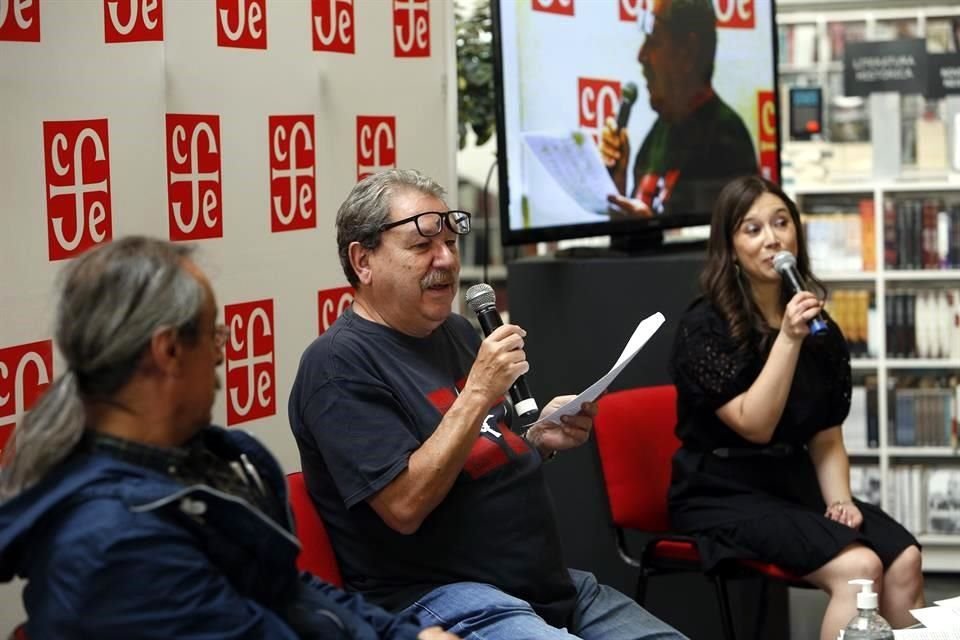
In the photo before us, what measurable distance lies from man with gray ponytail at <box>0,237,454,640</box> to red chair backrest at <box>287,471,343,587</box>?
0.62 metres

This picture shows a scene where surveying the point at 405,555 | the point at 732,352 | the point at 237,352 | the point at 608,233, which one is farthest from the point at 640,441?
the point at 405,555

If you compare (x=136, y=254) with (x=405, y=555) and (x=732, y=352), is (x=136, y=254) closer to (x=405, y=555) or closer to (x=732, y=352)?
(x=405, y=555)

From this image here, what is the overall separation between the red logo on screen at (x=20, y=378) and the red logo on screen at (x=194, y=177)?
478mm

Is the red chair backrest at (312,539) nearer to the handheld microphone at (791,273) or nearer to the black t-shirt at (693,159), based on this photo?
the handheld microphone at (791,273)

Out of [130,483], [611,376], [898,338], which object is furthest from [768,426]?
[898,338]

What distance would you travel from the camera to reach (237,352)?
312 centimetres

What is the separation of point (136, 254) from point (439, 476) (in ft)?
2.46

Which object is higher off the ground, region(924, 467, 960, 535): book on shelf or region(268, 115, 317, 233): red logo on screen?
region(268, 115, 317, 233): red logo on screen

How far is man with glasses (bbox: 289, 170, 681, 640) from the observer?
2.22 m

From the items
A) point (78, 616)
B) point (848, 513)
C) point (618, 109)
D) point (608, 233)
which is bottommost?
point (848, 513)

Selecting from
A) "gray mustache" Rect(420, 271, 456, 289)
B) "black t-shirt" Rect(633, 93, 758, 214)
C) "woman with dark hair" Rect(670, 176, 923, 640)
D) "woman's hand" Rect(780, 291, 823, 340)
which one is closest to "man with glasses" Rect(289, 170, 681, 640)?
"gray mustache" Rect(420, 271, 456, 289)

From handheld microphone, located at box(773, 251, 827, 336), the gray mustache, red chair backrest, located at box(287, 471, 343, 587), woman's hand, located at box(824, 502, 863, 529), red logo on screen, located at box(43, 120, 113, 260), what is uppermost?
red logo on screen, located at box(43, 120, 113, 260)

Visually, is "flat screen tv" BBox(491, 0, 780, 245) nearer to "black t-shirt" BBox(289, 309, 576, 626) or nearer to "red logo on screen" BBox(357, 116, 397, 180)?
"red logo on screen" BBox(357, 116, 397, 180)

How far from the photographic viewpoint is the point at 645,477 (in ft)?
11.4
